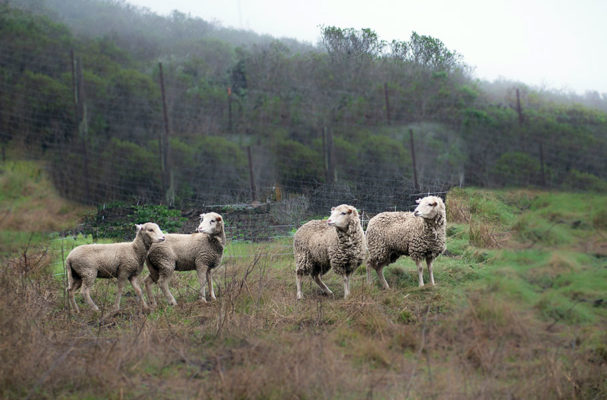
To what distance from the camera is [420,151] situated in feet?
39.1

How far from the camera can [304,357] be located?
485 centimetres

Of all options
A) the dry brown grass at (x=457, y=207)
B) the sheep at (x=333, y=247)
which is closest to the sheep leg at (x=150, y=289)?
the sheep at (x=333, y=247)

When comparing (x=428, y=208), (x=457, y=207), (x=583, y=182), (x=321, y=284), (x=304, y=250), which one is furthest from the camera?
(x=457, y=207)

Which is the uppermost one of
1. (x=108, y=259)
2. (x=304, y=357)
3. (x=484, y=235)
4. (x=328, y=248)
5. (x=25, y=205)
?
(x=25, y=205)

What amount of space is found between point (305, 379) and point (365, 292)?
121 inches

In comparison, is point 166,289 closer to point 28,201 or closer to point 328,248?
point 328,248

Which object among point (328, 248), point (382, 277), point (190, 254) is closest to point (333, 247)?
point (328, 248)

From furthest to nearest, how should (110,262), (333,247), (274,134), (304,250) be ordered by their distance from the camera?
1. (274,134)
2. (304,250)
3. (333,247)
4. (110,262)

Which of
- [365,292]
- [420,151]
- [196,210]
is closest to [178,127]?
[196,210]

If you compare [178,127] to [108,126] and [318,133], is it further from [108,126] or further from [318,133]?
[318,133]

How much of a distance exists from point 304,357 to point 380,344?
1098mm

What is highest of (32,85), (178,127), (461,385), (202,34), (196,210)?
(202,34)

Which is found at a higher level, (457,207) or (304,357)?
(457,207)

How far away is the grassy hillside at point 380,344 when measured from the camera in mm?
4688
